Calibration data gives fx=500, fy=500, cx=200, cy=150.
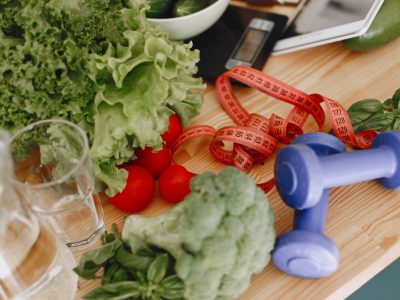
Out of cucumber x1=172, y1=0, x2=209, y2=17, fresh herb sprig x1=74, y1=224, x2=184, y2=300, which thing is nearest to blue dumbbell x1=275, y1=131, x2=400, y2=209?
fresh herb sprig x1=74, y1=224, x2=184, y2=300

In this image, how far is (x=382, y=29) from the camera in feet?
3.73

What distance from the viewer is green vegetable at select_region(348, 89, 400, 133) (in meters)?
0.96

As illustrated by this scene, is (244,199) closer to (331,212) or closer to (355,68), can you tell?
(331,212)

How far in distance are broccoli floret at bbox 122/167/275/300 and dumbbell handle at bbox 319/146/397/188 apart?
126 mm

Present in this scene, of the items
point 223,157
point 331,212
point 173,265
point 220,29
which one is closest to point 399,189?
point 331,212

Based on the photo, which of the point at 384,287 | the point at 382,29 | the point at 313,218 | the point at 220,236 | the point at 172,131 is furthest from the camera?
the point at 384,287

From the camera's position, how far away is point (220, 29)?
4.09 feet

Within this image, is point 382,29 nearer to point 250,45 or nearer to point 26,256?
point 250,45

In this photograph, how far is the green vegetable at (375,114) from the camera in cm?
96

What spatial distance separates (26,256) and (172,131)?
390 millimetres

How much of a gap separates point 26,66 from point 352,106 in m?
0.64

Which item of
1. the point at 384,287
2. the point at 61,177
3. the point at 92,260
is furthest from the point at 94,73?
the point at 384,287

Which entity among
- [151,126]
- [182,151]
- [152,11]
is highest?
[152,11]

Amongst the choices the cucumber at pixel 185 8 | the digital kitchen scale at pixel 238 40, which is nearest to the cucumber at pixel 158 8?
the cucumber at pixel 185 8
